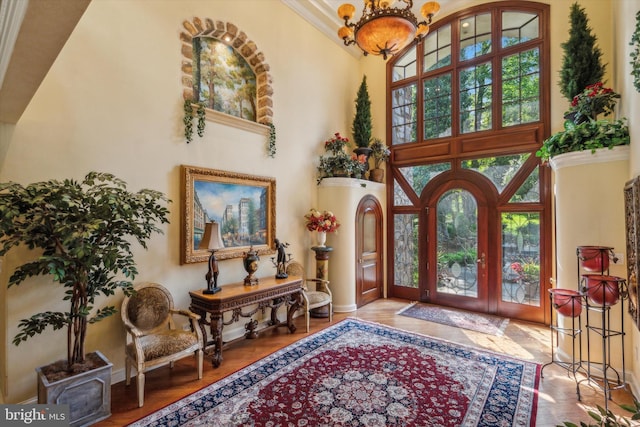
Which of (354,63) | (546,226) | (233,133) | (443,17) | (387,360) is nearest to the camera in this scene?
(387,360)

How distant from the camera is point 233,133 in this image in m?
4.08

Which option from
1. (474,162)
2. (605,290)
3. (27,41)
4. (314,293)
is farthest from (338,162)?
(27,41)

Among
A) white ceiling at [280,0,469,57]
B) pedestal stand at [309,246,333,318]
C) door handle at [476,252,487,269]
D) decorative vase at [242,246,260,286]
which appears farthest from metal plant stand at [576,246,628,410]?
white ceiling at [280,0,469,57]

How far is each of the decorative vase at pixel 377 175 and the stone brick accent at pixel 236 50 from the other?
2342 mm

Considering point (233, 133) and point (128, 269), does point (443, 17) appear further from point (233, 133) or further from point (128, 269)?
point (128, 269)

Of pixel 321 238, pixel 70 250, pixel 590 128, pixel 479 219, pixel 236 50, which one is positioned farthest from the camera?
pixel 479 219

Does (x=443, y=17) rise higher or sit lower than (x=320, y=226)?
higher

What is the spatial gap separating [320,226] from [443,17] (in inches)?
180

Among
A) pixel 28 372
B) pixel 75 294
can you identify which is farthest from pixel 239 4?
pixel 28 372

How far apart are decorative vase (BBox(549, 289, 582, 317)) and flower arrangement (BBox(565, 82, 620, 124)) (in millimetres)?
2033

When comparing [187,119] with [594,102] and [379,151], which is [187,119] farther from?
[594,102]
